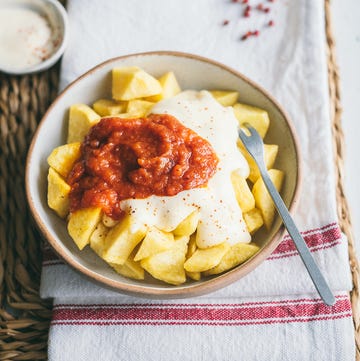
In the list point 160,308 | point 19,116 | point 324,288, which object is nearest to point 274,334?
point 324,288

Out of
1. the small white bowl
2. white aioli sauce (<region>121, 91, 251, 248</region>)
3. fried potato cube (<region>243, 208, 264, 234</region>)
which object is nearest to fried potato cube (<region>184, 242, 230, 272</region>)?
white aioli sauce (<region>121, 91, 251, 248</region>)

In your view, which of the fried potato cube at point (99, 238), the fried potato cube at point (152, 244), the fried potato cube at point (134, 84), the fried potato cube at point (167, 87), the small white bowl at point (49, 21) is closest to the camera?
the fried potato cube at point (152, 244)

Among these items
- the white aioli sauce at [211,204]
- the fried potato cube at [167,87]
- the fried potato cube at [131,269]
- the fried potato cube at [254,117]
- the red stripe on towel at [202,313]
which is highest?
the fried potato cube at [167,87]

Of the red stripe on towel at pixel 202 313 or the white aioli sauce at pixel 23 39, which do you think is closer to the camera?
the red stripe on towel at pixel 202 313

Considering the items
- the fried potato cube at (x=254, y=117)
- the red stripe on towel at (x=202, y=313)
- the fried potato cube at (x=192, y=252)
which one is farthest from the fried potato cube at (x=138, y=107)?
the red stripe on towel at (x=202, y=313)

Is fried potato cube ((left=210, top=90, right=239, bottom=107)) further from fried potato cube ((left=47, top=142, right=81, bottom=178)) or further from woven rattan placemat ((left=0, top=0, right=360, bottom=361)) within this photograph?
fried potato cube ((left=47, top=142, right=81, bottom=178))

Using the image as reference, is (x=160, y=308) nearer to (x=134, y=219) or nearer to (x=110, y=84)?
(x=134, y=219)

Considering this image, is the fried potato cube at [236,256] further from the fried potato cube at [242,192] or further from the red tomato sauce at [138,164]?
the red tomato sauce at [138,164]

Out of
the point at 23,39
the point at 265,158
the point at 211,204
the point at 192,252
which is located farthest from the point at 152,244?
the point at 23,39
